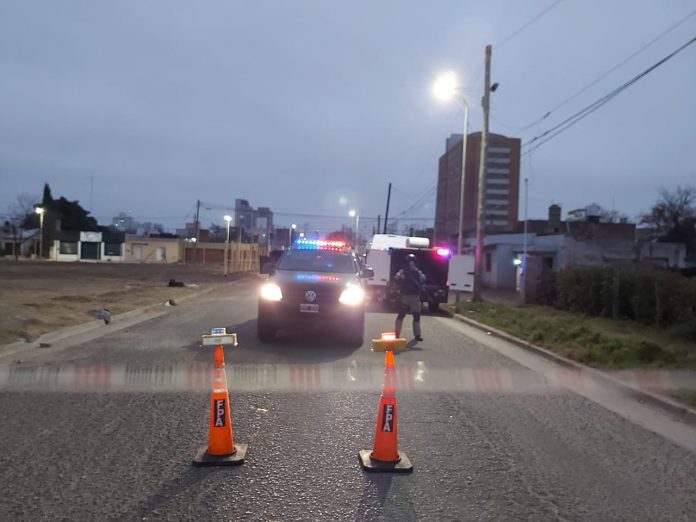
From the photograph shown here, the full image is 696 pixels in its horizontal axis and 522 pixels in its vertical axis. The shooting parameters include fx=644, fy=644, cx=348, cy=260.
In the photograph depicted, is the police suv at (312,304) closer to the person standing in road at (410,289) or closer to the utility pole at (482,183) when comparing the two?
the person standing in road at (410,289)

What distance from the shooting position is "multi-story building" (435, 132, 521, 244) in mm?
71312

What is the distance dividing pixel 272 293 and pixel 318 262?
161 centimetres

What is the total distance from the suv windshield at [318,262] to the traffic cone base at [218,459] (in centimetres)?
754

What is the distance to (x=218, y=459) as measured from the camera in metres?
5.36

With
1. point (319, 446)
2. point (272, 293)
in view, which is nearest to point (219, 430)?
point (319, 446)

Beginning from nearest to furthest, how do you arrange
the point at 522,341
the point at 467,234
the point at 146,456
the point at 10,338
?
the point at 146,456 < the point at 10,338 < the point at 522,341 < the point at 467,234

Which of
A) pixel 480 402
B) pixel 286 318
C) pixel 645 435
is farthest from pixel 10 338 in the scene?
pixel 645 435

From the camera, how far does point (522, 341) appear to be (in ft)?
45.3

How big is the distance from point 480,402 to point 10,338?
8.54 meters

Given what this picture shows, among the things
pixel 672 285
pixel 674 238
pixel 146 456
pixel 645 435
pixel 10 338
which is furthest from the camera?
pixel 674 238

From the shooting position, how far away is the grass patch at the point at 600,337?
35.2 feet

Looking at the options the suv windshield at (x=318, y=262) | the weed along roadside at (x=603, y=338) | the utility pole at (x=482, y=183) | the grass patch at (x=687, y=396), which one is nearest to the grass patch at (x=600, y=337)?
the weed along roadside at (x=603, y=338)

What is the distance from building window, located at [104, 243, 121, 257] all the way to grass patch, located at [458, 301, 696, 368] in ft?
273

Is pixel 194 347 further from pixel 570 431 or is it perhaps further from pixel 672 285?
pixel 672 285
